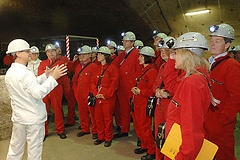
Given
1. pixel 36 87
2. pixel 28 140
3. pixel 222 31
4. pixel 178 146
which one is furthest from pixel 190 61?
pixel 28 140

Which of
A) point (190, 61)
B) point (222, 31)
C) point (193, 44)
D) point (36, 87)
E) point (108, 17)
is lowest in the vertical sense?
point (36, 87)

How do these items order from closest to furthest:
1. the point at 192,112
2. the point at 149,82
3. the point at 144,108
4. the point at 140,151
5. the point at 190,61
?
1. the point at 192,112
2. the point at 190,61
3. the point at 149,82
4. the point at 144,108
5. the point at 140,151

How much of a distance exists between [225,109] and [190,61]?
1.20m

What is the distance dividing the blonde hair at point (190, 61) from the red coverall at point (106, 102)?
111 inches

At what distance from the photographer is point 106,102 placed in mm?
4660

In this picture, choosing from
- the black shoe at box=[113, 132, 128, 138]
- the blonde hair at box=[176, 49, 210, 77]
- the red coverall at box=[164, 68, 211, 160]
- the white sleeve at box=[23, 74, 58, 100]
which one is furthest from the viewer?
the black shoe at box=[113, 132, 128, 138]

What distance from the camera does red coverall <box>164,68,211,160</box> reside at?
1668 mm

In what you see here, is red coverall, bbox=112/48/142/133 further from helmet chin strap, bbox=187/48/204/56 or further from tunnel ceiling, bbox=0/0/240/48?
tunnel ceiling, bbox=0/0/240/48

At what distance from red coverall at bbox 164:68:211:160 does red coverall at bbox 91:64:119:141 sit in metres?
2.92

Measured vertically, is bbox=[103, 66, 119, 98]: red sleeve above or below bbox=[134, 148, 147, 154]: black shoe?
above

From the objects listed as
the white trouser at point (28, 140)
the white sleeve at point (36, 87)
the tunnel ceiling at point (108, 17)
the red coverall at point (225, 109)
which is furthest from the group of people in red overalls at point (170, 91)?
the tunnel ceiling at point (108, 17)

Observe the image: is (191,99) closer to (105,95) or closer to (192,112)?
(192,112)

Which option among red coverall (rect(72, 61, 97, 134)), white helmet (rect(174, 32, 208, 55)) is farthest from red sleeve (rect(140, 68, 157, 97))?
white helmet (rect(174, 32, 208, 55))

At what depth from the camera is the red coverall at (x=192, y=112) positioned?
1668 millimetres
